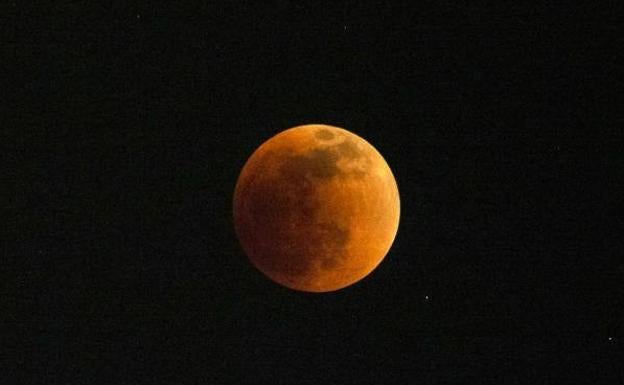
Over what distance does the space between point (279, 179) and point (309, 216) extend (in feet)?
1.36

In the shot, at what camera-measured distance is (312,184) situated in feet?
21.3

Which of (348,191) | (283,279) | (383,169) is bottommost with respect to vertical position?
(283,279)

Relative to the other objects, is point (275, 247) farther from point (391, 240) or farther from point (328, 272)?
point (391, 240)

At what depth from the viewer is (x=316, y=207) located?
646 cm

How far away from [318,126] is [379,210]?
96 centimetres

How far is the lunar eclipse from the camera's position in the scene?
6.50 m

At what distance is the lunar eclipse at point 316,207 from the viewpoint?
650cm

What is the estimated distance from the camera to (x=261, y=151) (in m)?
7.03

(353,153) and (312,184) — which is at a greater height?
(353,153)

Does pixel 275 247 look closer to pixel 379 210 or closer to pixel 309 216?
pixel 309 216

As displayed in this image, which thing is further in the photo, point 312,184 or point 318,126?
point 318,126

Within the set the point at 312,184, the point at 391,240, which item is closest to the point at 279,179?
the point at 312,184

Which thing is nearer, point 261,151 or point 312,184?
point 312,184

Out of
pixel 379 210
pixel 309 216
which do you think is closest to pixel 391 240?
pixel 379 210
